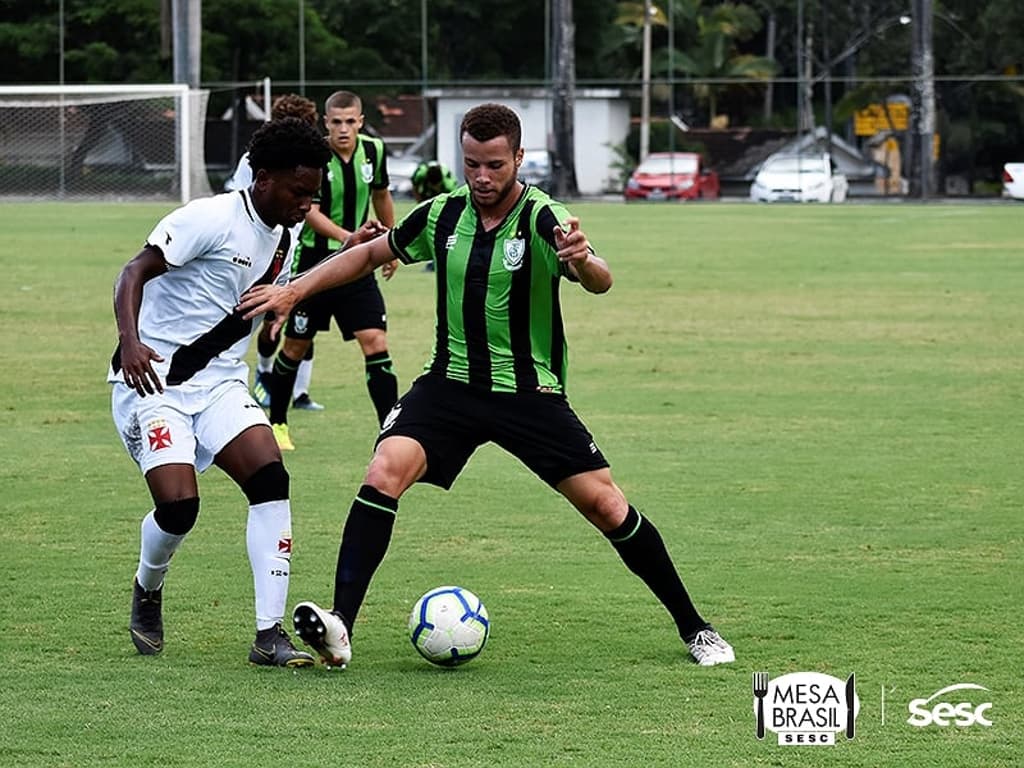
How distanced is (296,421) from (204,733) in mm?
7296

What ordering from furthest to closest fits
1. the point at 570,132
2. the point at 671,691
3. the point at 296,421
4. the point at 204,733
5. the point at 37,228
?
the point at 570,132 < the point at 37,228 < the point at 296,421 < the point at 671,691 < the point at 204,733

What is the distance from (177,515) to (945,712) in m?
2.58

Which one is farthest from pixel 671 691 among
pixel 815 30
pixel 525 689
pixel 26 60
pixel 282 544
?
pixel 815 30

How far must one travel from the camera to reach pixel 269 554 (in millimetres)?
6402

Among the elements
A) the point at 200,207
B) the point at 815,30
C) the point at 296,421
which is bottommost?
the point at 296,421

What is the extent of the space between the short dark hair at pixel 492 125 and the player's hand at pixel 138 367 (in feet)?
4.18

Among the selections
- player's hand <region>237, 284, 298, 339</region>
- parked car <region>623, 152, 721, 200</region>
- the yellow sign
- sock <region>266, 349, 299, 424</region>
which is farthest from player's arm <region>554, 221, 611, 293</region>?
the yellow sign

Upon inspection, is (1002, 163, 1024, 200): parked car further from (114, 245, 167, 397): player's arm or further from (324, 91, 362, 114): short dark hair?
(114, 245, 167, 397): player's arm

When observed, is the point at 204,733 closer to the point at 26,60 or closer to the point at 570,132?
the point at 570,132

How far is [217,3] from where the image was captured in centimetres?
5638

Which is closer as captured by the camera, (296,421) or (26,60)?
(296,421)

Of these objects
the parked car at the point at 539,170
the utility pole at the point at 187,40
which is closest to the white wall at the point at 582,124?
the parked car at the point at 539,170

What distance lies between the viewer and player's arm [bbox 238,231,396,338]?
6.43 metres

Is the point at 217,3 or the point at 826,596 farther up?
the point at 217,3
